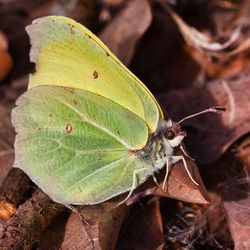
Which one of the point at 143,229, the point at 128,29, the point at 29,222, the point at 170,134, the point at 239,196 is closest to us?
the point at 29,222

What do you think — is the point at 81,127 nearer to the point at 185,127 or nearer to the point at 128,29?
the point at 185,127

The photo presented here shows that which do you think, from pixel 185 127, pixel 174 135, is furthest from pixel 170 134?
pixel 185 127

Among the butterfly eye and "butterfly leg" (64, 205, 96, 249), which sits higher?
the butterfly eye

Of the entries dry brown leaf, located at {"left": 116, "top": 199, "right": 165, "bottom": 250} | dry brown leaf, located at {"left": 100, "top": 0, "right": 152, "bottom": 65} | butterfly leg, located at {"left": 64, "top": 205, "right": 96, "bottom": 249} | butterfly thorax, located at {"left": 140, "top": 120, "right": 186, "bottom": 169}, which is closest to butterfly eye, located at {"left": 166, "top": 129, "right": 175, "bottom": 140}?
butterfly thorax, located at {"left": 140, "top": 120, "right": 186, "bottom": 169}

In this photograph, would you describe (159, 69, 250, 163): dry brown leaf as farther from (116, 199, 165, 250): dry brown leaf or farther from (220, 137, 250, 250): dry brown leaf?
(116, 199, 165, 250): dry brown leaf

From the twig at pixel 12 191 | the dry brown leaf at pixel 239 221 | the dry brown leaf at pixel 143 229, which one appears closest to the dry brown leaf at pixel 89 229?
the dry brown leaf at pixel 143 229

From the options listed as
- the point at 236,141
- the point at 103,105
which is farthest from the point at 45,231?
the point at 236,141

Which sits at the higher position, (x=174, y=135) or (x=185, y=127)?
(x=174, y=135)

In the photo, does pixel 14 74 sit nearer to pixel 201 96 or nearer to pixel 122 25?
pixel 122 25
